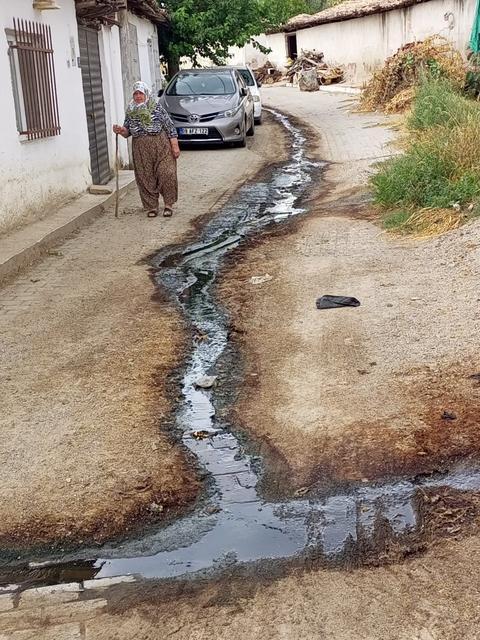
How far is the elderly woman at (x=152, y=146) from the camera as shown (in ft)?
30.5

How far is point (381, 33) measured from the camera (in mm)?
25938

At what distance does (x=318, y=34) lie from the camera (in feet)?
109

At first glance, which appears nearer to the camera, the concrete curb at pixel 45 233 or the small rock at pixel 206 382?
the small rock at pixel 206 382

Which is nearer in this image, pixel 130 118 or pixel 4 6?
pixel 4 6

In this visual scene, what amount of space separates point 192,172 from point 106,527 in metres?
10.8

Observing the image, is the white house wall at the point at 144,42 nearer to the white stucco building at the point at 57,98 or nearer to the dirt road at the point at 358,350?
the white stucco building at the point at 57,98

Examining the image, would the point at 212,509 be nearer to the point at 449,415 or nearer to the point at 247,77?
the point at 449,415

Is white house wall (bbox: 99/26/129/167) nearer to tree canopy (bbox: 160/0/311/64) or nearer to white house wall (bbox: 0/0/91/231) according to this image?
white house wall (bbox: 0/0/91/231)

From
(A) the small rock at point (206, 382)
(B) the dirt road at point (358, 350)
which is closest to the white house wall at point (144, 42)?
(B) the dirt road at point (358, 350)

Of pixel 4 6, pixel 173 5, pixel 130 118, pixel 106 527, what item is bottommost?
pixel 106 527

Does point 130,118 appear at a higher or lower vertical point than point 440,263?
higher

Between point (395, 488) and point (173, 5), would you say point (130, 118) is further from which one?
point (173, 5)

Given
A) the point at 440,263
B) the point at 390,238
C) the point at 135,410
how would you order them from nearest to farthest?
1. the point at 135,410
2. the point at 440,263
3. the point at 390,238

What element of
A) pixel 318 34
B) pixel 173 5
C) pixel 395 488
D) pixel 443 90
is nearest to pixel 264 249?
pixel 395 488
